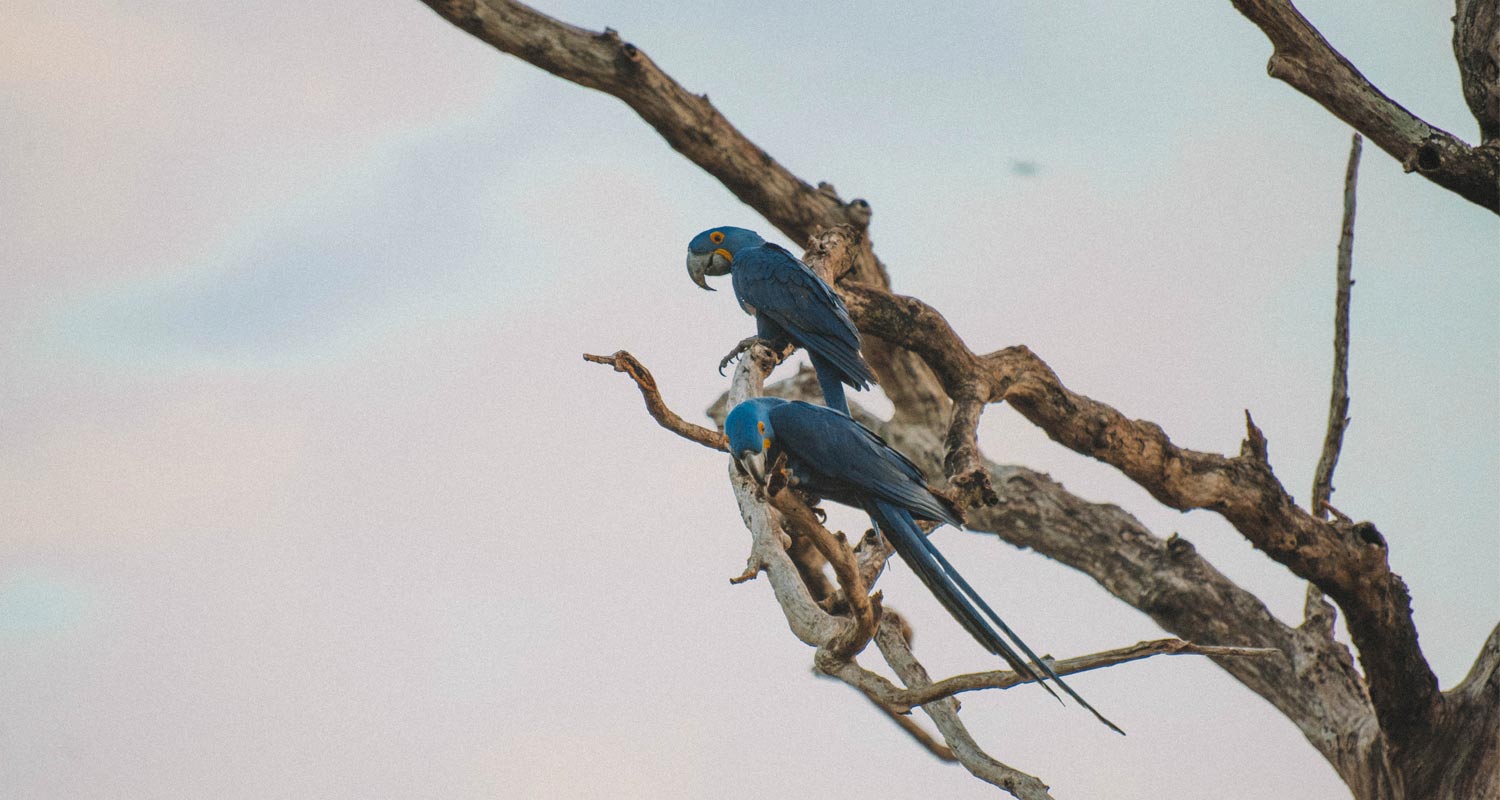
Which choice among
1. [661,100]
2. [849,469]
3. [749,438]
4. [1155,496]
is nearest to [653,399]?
[749,438]

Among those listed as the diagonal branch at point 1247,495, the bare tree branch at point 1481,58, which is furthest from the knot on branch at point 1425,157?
the diagonal branch at point 1247,495

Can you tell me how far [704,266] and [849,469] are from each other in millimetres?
2047

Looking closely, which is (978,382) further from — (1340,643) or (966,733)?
(1340,643)

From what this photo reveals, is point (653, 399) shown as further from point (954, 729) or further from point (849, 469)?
point (954, 729)

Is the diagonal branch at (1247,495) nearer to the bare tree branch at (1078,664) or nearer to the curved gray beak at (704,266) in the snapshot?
the curved gray beak at (704,266)

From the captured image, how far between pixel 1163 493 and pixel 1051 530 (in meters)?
1.62

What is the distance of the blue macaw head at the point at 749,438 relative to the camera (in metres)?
3.18

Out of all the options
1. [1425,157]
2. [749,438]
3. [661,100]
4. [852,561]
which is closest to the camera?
[852,561]

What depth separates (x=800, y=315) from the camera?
4.30 metres

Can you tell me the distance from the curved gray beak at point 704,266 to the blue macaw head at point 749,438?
199cm

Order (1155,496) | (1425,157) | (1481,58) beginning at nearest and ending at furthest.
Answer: (1425,157), (1481,58), (1155,496)

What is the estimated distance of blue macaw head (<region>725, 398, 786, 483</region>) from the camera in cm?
318

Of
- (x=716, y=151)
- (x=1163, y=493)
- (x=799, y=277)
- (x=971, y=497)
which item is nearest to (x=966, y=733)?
(x=971, y=497)

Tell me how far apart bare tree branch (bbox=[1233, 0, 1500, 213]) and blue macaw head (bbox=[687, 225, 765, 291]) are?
7.11ft
